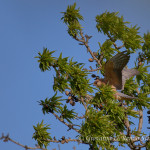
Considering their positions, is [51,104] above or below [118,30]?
below

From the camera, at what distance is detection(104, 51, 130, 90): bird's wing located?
2.93 metres

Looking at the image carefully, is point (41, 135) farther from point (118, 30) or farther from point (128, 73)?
point (118, 30)

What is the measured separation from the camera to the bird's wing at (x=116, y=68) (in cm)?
293

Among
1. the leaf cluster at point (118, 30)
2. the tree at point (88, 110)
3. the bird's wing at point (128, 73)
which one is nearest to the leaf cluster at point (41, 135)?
the tree at point (88, 110)

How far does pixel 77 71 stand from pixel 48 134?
825 millimetres

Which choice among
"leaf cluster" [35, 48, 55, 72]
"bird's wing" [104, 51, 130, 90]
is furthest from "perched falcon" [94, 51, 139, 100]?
"leaf cluster" [35, 48, 55, 72]

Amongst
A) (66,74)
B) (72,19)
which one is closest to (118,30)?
(72,19)

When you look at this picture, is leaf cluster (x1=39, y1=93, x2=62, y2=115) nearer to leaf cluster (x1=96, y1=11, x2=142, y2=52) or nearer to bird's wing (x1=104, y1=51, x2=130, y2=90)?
bird's wing (x1=104, y1=51, x2=130, y2=90)

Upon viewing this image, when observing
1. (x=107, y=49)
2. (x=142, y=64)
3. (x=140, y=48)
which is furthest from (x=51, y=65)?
(x=140, y=48)

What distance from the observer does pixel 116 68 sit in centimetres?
306

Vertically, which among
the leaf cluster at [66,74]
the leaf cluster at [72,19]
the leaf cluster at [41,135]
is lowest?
the leaf cluster at [41,135]

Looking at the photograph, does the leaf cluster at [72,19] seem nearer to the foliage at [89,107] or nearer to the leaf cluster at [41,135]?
the foliage at [89,107]

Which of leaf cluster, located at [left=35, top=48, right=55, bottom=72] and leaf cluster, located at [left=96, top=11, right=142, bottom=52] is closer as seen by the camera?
leaf cluster, located at [left=35, top=48, right=55, bottom=72]

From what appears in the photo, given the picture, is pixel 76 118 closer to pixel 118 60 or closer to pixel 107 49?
pixel 118 60
